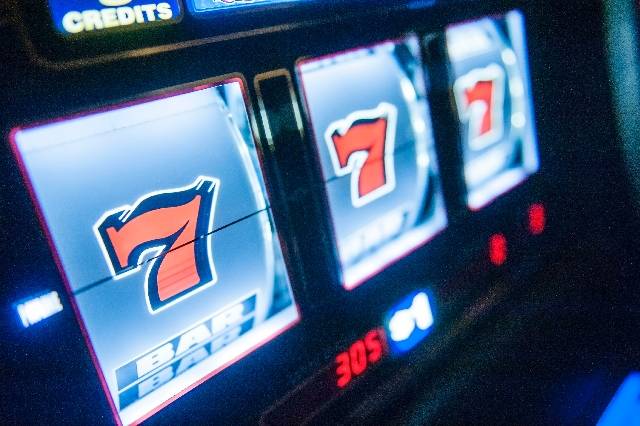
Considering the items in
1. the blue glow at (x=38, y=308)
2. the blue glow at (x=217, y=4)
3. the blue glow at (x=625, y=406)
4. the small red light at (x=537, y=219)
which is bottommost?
the blue glow at (x=625, y=406)

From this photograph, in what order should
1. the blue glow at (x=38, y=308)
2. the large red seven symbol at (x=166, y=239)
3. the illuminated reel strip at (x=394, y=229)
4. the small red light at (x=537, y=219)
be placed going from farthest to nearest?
1. the small red light at (x=537, y=219)
2. the illuminated reel strip at (x=394, y=229)
3. the large red seven symbol at (x=166, y=239)
4. the blue glow at (x=38, y=308)

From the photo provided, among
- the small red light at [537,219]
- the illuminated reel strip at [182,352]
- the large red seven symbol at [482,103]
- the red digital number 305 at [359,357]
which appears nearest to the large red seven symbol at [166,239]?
the illuminated reel strip at [182,352]

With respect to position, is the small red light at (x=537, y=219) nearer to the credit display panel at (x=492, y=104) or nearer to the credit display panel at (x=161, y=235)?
the credit display panel at (x=492, y=104)

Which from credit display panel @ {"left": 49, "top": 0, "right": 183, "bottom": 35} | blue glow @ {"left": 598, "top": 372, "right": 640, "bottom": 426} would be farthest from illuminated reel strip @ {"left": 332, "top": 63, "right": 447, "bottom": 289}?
blue glow @ {"left": 598, "top": 372, "right": 640, "bottom": 426}

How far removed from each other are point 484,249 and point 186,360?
147cm

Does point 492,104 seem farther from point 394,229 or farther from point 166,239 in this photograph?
point 166,239

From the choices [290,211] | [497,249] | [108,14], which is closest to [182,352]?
[290,211]

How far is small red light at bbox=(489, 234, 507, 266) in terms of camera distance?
251cm

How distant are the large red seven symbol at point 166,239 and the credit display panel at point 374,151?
1.60 feet

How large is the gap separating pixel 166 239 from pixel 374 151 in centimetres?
85

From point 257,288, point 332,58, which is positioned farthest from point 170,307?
point 332,58

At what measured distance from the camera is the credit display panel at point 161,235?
1.34 m

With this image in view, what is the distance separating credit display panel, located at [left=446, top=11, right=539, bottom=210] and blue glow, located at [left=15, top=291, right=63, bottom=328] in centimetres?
168

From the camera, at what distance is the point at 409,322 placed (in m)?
2.17
